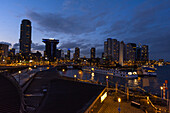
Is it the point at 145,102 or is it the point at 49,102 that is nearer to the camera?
the point at 49,102

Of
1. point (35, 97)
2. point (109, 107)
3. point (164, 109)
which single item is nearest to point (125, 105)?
point (109, 107)

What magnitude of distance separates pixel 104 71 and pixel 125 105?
80428 mm

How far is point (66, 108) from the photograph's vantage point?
1223 cm

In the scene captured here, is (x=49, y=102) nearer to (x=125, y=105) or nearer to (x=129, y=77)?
(x=125, y=105)

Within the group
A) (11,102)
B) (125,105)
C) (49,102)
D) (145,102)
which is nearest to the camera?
(11,102)

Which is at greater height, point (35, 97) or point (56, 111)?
Answer: point (56, 111)

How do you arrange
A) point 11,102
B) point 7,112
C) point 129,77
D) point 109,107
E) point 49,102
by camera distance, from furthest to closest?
point 129,77 < point 109,107 < point 49,102 < point 11,102 < point 7,112

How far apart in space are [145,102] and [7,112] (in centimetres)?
2210

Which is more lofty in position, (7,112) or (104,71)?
(7,112)

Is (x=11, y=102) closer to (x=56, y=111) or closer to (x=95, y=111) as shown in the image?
(x=56, y=111)

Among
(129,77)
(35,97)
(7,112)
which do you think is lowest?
(129,77)

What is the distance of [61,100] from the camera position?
14781 mm

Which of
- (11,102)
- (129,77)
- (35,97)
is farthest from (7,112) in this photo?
(129,77)

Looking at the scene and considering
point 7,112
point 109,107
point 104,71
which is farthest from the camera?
point 104,71
